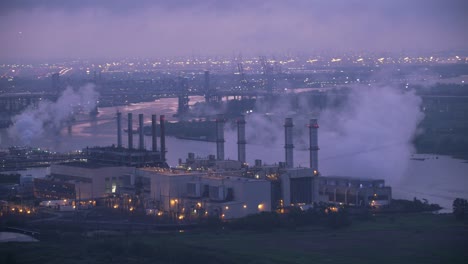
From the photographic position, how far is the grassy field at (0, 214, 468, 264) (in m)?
7.91

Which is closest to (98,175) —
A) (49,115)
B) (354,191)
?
(354,191)

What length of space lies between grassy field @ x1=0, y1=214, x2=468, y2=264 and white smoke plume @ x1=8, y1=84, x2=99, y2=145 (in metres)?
9.23

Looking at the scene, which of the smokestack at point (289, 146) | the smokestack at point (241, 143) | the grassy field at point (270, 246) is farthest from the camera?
the smokestack at point (241, 143)

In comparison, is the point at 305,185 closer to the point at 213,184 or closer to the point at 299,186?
the point at 299,186

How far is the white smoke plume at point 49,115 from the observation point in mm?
18375

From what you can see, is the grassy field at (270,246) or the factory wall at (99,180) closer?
the grassy field at (270,246)

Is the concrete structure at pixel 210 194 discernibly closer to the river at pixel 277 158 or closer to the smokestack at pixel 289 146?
the smokestack at pixel 289 146

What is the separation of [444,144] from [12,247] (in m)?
9.81

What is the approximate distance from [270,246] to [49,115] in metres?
12.3

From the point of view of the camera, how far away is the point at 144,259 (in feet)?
26.2

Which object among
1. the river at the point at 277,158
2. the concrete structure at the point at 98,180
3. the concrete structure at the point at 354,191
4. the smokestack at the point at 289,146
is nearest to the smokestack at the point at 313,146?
the smokestack at the point at 289,146

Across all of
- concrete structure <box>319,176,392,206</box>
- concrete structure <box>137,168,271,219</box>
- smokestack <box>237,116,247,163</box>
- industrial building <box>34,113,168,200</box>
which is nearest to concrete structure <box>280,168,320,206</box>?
concrete structure <box>137,168,271,219</box>

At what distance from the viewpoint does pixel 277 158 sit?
1437 cm

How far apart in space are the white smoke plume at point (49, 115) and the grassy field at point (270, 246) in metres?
9.23
